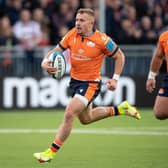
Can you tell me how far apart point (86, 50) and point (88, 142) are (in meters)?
2.45

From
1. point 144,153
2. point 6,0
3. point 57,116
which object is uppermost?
point 6,0

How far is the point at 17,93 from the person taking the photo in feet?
60.4

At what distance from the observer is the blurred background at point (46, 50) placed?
60.3ft

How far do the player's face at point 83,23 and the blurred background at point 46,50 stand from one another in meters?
7.39

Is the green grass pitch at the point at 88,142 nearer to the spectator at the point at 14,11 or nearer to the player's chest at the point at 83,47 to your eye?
the player's chest at the point at 83,47

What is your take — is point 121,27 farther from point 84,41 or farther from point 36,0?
point 84,41

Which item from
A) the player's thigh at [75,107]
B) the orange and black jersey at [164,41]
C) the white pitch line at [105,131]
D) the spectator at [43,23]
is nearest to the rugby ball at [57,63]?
the player's thigh at [75,107]

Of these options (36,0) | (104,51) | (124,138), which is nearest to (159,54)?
(104,51)

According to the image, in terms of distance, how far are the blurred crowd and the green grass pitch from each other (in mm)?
2082

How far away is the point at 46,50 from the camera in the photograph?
60.4 ft

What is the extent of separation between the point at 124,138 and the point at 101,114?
162cm

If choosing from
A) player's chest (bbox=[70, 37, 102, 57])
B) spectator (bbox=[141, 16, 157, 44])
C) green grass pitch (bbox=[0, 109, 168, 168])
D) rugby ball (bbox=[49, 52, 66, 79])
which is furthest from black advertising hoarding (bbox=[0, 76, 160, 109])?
rugby ball (bbox=[49, 52, 66, 79])

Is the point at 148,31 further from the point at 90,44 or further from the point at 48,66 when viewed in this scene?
the point at 48,66

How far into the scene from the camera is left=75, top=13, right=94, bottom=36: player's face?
10828mm
